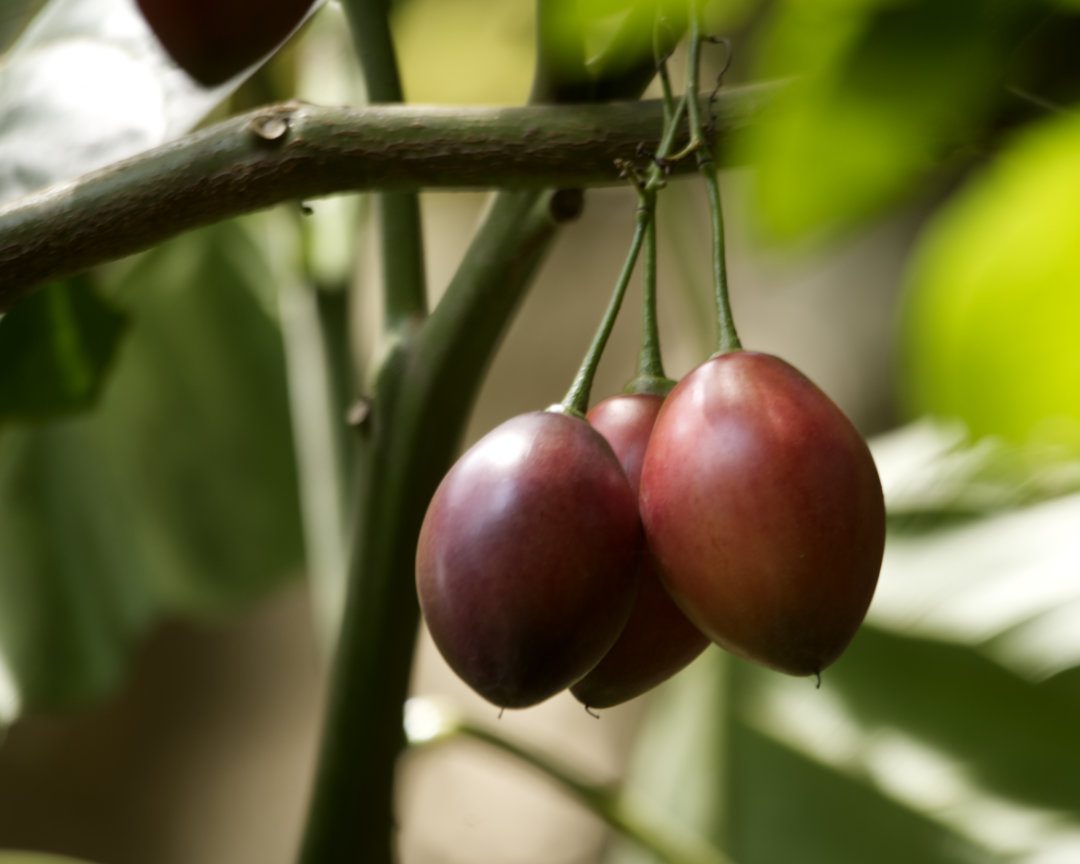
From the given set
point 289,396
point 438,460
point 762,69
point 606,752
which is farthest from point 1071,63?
point 606,752

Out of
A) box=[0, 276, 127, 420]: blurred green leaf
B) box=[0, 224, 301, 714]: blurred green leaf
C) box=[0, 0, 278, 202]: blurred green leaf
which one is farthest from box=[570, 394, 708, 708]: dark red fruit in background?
box=[0, 224, 301, 714]: blurred green leaf

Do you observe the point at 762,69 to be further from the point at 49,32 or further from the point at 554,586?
the point at 49,32

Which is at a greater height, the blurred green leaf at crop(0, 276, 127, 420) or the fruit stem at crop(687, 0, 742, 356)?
the blurred green leaf at crop(0, 276, 127, 420)

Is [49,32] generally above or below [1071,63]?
above

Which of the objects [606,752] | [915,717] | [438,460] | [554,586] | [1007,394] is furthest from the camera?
[606,752]

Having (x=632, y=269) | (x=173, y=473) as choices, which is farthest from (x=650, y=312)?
(x=173, y=473)

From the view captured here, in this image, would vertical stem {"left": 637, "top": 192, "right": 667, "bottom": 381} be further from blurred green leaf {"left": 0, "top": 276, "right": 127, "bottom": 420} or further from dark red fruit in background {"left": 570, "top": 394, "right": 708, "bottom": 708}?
blurred green leaf {"left": 0, "top": 276, "right": 127, "bottom": 420}
